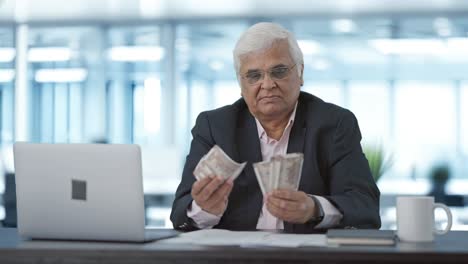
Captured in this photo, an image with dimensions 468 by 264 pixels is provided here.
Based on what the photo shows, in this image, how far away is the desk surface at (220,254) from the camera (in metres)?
1.54

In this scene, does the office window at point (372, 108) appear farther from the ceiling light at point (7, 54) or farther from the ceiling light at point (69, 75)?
the ceiling light at point (7, 54)

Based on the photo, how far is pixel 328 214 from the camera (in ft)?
7.27

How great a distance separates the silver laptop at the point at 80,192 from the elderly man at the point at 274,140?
520 millimetres

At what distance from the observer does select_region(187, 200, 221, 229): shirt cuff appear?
2322 mm

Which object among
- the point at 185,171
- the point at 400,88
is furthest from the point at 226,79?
the point at 185,171

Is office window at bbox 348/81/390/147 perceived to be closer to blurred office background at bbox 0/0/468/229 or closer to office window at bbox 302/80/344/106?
blurred office background at bbox 0/0/468/229

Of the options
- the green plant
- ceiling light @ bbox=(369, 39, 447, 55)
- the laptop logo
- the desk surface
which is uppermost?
ceiling light @ bbox=(369, 39, 447, 55)

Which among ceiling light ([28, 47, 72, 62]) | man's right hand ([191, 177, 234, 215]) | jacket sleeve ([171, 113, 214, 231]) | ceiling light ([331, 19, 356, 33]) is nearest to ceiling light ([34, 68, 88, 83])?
ceiling light ([28, 47, 72, 62])

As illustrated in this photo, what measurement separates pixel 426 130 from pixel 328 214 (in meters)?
6.01

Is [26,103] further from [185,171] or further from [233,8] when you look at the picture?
[185,171]

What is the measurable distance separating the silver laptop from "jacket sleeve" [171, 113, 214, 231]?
44 centimetres

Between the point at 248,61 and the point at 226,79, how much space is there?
5.72 m

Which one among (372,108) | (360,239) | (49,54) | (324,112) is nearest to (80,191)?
(360,239)

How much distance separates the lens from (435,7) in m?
8.07
